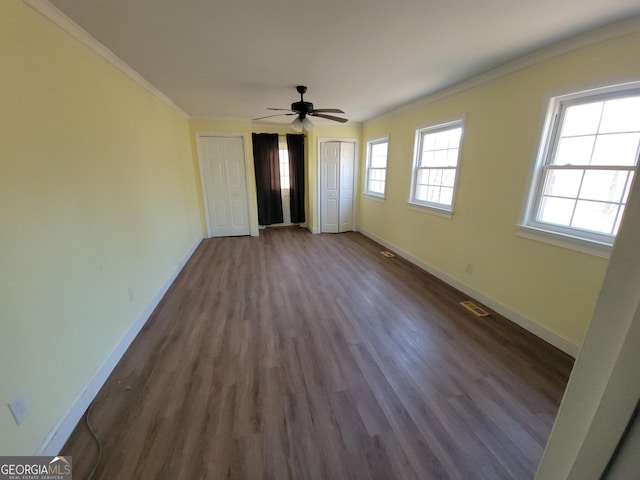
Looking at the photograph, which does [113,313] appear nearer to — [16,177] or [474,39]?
[16,177]

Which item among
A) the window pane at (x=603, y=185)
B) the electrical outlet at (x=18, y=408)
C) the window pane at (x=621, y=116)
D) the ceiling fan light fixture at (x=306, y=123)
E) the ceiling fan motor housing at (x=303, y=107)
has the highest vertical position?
the ceiling fan motor housing at (x=303, y=107)

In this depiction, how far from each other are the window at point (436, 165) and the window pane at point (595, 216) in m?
1.26

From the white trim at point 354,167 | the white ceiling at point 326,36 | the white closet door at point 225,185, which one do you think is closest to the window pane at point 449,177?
the white ceiling at point 326,36

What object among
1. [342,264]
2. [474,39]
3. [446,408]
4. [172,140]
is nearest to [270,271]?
[342,264]

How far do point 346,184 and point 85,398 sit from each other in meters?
5.14

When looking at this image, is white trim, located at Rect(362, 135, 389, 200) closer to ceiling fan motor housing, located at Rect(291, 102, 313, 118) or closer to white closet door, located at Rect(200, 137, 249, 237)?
ceiling fan motor housing, located at Rect(291, 102, 313, 118)

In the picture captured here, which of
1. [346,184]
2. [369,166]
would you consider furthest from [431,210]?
[346,184]

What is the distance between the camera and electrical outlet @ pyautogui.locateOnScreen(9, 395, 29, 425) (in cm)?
117

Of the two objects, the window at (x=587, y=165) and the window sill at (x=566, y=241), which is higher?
the window at (x=587, y=165)

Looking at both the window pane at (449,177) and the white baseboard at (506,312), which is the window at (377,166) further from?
the white baseboard at (506,312)

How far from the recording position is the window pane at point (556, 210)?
213cm

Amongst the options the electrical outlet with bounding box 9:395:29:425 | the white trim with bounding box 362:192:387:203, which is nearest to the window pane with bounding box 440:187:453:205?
the white trim with bounding box 362:192:387:203

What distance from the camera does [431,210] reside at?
3.58 meters

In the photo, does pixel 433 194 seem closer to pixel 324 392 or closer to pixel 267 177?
pixel 324 392
